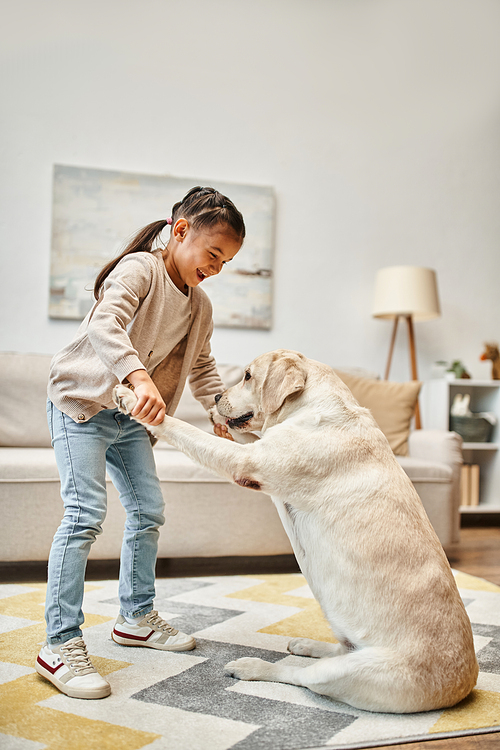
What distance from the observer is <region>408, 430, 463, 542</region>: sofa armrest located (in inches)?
126

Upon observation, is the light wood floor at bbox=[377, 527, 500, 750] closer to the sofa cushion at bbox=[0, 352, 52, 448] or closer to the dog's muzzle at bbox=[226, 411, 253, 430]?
the dog's muzzle at bbox=[226, 411, 253, 430]

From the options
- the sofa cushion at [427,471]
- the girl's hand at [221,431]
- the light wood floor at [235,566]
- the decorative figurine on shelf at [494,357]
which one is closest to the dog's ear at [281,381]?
the girl's hand at [221,431]

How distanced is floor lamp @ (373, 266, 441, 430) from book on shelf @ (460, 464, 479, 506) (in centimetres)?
54

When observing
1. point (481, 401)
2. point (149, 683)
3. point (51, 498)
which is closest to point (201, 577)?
point (51, 498)

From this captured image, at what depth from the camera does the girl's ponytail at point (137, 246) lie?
1.82 meters

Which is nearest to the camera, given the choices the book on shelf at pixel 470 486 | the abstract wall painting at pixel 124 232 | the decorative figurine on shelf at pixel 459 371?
the abstract wall painting at pixel 124 232

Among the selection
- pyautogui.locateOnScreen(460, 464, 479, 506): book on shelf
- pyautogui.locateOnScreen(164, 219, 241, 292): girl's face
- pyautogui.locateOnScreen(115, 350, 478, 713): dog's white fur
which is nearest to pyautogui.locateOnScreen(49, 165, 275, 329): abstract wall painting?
pyautogui.locateOnScreen(460, 464, 479, 506): book on shelf

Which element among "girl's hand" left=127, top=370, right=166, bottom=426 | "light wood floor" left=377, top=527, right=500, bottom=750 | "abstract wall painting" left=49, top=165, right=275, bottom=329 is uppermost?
"abstract wall painting" left=49, top=165, right=275, bottom=329

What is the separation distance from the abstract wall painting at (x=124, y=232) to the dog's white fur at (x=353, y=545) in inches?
104

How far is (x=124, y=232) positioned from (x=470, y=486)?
2.99 meters

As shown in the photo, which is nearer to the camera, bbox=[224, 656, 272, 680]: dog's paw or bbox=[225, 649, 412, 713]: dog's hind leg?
bbox=[225, 649, 412, 713]: dog's hind leg

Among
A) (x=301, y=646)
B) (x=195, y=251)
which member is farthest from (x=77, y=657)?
(x=195, y=251)

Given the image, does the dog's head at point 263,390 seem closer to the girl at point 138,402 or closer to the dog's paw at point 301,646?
the girl at point 138,402

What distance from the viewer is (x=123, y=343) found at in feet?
4.98
